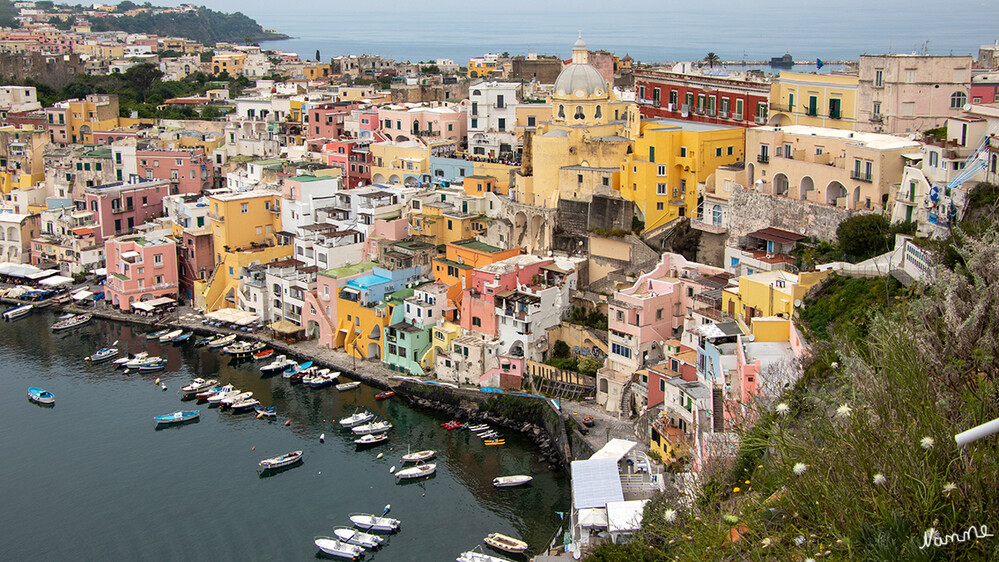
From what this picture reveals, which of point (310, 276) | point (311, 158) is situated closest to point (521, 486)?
point (310, 276)

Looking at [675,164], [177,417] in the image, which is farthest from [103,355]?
[675,164]

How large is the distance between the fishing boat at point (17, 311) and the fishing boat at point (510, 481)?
18.6 metres

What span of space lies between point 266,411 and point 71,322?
32.8 feet

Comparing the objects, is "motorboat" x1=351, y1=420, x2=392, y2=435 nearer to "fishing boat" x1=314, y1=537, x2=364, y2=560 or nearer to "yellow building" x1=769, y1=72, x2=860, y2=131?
"fishing boat" x1=314, y1=537, x2=364, y2=560

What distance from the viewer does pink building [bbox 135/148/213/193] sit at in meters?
37.0

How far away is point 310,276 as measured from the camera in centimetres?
2870

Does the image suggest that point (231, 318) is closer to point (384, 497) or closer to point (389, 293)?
point (389, 293)

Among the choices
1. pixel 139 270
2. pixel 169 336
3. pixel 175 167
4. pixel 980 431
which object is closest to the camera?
pixel 980 431

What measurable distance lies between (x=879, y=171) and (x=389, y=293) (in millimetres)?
12509

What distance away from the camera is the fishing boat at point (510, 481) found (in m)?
A: 19.7

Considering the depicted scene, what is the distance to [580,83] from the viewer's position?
27266mm

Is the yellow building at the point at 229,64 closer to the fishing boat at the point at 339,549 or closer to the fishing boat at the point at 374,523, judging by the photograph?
the fishing boat at the point at 374,523

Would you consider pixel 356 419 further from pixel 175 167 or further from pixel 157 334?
pixel 175 167

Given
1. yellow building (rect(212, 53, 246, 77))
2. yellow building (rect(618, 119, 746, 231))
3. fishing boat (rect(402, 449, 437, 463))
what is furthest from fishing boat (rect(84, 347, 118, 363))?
yellow building (rect(212, 53, 246, 77))
